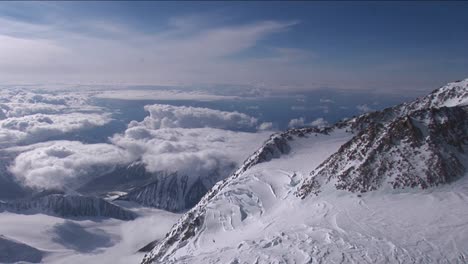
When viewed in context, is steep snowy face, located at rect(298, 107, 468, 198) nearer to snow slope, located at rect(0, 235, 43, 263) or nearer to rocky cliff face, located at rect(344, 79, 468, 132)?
rocky cliff face, located at rect(344, 79, 468, 132)

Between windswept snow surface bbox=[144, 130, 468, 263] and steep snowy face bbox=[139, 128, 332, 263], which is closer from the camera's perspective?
windswept snow surface bbox=[144, 130, 468, 263]

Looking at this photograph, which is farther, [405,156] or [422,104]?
Result: [422,104]

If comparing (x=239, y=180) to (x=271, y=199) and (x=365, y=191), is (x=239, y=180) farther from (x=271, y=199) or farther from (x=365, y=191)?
(x=365, y=191)

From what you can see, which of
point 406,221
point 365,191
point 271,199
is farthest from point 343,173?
point 406,221

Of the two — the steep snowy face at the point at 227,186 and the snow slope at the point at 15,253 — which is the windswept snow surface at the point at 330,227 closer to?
→ the steep snowy face at the point at 227,186

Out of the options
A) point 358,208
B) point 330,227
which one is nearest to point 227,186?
point 358,208

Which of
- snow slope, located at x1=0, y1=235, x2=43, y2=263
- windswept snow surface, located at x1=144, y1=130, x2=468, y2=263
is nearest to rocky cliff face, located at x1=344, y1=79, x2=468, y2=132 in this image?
windswept snow surface, located at x1=144, y1=130, x2=468, y2=263

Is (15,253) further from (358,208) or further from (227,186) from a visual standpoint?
(358,208)
